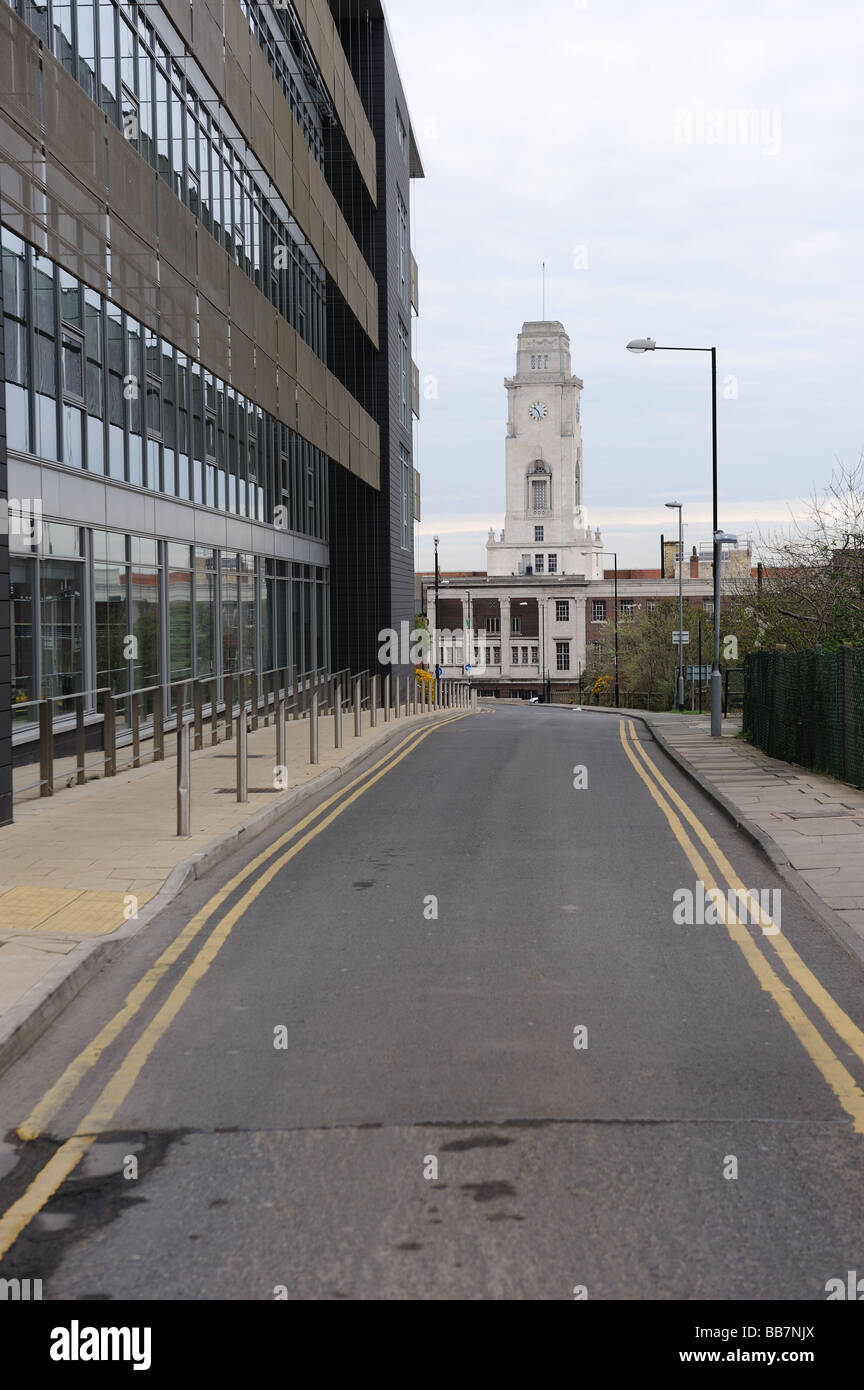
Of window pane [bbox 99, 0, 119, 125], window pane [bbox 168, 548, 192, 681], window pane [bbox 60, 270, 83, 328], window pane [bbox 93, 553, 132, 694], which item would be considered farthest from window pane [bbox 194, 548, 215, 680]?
window pane [bbox 99, 0, 119, 125]

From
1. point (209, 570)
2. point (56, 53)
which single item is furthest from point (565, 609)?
point (56, 53)

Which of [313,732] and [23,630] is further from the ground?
[23,630]

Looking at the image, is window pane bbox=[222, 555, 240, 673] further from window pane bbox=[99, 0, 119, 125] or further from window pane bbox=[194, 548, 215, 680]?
window pane bbox=[99, 0, 119, 125]

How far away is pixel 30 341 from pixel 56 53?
149 inches

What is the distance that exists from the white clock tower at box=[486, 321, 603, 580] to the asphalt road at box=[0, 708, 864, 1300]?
13664 centimetres

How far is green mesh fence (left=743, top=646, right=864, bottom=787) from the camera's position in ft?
56.1

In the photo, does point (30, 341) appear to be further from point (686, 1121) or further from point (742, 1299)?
point (742, 1299)

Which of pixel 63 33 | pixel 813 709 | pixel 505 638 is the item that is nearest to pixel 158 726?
pixel 63 33

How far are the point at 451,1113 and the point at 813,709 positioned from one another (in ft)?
49.4

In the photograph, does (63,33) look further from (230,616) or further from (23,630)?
(230,616)

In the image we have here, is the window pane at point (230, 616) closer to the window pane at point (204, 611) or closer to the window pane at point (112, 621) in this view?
the window pane at point (204, 611)

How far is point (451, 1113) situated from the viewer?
5.58 m
